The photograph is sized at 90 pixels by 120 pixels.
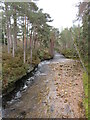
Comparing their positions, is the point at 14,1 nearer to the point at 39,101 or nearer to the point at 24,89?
the point at 24,89

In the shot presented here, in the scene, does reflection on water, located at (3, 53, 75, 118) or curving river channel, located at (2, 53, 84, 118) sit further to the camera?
reflection on water, located at (3, 53, 75, 118)

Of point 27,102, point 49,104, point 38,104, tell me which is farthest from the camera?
point 27,102

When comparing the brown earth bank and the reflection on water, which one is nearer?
the brown earth bank

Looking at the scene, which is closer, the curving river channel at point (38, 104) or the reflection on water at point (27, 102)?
the curving river channel at point (38, 104)

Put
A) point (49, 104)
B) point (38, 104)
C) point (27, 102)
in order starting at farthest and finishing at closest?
point (27, 102), point (38, 104), point (49, 104)

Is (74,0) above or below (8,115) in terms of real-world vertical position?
above

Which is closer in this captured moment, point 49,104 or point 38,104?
point 49,104

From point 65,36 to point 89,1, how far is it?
35.2 metres

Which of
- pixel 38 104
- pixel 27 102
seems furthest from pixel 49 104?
pixel 27 102

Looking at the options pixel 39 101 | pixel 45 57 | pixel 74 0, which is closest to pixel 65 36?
→ pixel 45 57

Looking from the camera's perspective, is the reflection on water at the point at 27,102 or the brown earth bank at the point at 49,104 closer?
the brown earth bank at the point at 49,104

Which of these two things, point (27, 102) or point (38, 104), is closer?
point (38, 104)

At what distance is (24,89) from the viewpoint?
853cm

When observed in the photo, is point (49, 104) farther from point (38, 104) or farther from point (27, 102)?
point (27, 102)
